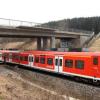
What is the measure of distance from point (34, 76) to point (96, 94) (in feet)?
41.4

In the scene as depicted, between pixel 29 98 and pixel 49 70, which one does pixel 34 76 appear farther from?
pixel 29 98

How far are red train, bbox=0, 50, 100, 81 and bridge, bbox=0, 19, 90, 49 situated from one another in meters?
14.0

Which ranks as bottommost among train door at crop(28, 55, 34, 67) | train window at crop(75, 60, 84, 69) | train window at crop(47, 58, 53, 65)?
train door at crop(28, 55, 34, 67)

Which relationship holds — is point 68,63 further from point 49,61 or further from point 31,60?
point 31,60

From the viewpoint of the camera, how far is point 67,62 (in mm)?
29578

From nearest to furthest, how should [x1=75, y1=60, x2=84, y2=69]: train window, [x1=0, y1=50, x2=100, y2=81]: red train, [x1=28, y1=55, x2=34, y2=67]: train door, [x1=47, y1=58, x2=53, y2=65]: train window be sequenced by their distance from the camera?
[x1=0, y1=50, x2=100, y2=81]: red train → [x1=75, y1=60, x2=84, y2=69]: train window → [x1=47, y1=58, x2=53, y2=65]: train window → [x1=28, y1=55, x2=34, y2=67]: train door

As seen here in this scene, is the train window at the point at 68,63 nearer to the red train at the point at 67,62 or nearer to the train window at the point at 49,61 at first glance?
the red train at the point at 67,62

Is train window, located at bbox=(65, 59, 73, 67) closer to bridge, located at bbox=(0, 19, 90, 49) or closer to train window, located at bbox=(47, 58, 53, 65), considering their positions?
train window, located at bbox=(47, 58, 53, 65)

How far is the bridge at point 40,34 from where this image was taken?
56672 millimetres

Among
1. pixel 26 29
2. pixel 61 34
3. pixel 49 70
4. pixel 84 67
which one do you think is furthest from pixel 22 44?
pixel 84 67

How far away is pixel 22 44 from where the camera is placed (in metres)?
106

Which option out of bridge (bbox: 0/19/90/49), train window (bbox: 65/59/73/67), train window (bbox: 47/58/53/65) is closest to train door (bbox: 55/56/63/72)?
train window (bbox: 65/59/73/67)

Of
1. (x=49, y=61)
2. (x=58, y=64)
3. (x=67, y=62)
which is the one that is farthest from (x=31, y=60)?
(x=67, y=62)

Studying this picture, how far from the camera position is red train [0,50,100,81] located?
985 inches
